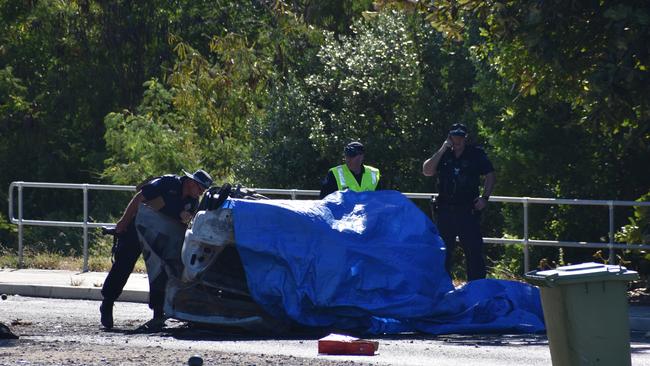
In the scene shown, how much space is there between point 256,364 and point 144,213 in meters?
3.24

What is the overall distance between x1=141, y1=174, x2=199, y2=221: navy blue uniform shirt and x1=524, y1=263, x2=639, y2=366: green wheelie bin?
477cm

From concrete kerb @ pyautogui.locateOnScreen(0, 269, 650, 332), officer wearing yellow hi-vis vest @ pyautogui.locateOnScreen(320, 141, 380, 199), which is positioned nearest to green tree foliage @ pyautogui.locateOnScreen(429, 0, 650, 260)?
officer wearing yellow hi-vis vest @ pyautogui.locateOnScreen(320, 141, 380, 199)

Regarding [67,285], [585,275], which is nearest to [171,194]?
[67,285]

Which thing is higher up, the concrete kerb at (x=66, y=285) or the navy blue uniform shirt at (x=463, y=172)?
the navy blue uniform shirt at (x=463, y=172)

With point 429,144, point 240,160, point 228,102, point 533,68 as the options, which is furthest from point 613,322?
point 228,102

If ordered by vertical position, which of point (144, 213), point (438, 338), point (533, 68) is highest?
point (533, 68)

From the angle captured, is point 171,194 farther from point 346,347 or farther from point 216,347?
point 346,347

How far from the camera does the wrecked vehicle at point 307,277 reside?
38.3 feet

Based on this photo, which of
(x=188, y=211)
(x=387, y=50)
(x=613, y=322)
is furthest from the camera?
(x=387, y=50)

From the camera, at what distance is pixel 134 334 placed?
1165 centimetres

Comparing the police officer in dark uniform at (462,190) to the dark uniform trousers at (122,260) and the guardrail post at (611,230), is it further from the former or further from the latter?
the dark uniform trousers at (122,260)

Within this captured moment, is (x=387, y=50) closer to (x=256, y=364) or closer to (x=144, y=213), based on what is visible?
(x=144, y=213)

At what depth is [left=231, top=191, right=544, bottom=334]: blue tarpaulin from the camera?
11.7 meters

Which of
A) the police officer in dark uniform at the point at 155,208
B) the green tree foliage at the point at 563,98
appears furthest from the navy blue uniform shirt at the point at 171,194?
the green tree foliage at the point at 563,98
